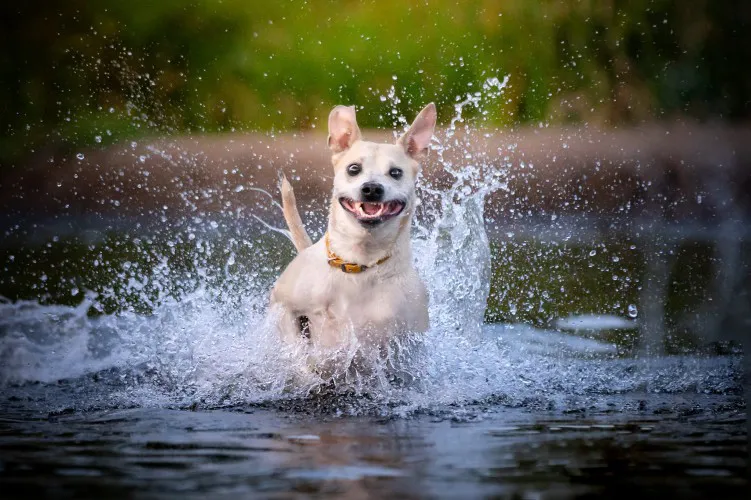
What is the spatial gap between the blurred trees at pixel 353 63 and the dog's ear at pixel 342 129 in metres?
9.25

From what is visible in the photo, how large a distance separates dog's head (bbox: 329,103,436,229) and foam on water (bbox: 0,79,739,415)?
2.09 feet

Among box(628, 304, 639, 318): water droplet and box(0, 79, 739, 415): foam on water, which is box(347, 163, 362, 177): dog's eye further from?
box(628, 304, 639, 318): water droplet

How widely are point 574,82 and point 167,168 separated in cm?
584

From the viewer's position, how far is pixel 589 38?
15250 mm

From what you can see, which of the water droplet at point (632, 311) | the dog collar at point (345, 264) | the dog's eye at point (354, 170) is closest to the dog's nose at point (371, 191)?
the dog's eye at point (354, 170)

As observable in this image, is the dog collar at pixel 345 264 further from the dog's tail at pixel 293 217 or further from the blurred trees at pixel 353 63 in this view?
the blurred trees at pixel 353 63


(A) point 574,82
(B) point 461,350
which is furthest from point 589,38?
(B) point 461,350

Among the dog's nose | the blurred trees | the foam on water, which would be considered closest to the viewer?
the dog's nose

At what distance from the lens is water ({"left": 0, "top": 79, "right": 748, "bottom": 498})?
3307 millimetres

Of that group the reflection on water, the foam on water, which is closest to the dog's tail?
the foam on water

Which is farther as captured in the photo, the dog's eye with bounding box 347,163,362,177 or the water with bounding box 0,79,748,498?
the dog's eye with bounding box 347,163,362,177

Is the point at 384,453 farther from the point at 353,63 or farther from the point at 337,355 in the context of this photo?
the point at 353,63

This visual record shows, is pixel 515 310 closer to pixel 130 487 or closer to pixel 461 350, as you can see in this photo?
pixel 461 350

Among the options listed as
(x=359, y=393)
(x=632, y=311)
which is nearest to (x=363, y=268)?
(x=359, y=393)
